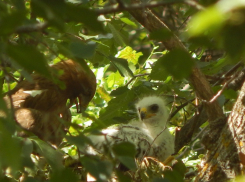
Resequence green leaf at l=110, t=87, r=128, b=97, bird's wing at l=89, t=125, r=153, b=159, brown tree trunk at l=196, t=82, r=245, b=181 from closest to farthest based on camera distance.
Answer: brown tree trunk at l=196, t=82, r=245, b=181 → green leaf at l=110, t=87, r=128, b=97 → bird's wing at l=89, t=125, r=153, b=159

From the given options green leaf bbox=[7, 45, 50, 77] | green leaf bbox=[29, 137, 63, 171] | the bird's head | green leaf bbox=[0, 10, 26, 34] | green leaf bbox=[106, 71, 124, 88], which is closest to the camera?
green leaf bbox=[0, 10, 26, 34]

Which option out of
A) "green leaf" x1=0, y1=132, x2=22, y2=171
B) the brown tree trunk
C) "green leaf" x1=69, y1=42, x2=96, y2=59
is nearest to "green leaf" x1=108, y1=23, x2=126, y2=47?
the brown tree trunk

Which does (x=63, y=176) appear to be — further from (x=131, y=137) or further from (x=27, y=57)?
(x=131, y=137)

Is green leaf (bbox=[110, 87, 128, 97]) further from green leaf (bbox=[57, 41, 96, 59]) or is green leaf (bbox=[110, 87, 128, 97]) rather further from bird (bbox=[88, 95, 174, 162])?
green leaf (bbox=[57, 41, 96, 59])

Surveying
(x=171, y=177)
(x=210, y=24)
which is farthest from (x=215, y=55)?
(x=210, y=24)

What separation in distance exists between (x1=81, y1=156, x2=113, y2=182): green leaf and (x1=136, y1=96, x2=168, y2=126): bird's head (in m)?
3.00

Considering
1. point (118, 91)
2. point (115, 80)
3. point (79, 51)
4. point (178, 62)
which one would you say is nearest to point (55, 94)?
point (115, 80)

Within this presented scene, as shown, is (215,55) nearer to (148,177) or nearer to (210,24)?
(148,177)

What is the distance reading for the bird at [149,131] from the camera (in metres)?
3.52

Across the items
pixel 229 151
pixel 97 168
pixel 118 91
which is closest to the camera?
pixel 97 168

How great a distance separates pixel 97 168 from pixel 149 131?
2.96m

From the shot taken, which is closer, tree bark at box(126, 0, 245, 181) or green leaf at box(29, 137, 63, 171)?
green leaf at box(29, 137, 63, 171)

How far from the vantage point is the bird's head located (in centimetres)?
439

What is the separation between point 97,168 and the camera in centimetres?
132
